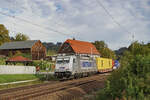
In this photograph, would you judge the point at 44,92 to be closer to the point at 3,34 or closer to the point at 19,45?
the point at 19,45

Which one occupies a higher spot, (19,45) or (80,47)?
(19,45)

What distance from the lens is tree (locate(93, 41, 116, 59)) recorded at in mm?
79700

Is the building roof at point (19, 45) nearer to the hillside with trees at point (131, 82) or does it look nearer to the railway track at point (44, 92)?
the railway track at point (44, 92)

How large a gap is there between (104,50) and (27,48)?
3207 cm

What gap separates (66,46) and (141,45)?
198ft

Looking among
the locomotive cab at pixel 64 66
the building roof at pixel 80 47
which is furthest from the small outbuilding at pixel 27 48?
the locomotive cab at pixel 64 66

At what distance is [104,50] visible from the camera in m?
83.6

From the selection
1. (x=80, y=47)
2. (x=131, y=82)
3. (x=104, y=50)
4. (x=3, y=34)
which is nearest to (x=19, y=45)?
(x=3, y=34)

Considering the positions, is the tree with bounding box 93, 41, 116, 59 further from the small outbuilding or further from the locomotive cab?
the locomotive cab

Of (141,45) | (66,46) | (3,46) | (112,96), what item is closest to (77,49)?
(66,46)

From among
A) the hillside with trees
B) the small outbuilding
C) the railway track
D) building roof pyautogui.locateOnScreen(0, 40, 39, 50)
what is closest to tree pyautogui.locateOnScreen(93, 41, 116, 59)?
the small outbuilding

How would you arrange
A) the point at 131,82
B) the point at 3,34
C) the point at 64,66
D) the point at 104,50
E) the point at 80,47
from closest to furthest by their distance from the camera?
the point at 131,82 < the point at 64,66 < the point at 80,47 < the point at 3,34 < the point at 104,50

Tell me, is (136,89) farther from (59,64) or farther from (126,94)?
(59,64)

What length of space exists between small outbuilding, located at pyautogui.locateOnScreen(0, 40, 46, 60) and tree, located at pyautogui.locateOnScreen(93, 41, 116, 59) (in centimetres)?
2511
